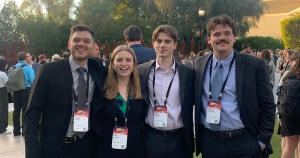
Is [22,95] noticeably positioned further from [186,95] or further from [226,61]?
[226,61]

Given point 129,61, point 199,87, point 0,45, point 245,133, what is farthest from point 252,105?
point 0,45

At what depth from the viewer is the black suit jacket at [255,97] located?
3.38 m

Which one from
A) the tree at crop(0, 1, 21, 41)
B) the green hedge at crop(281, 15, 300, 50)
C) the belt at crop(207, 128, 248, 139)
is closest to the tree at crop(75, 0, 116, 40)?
the tree at crop(0, 1, 21, 41)

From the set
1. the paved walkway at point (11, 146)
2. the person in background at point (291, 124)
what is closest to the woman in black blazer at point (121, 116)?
the person in background at point (291, 124)

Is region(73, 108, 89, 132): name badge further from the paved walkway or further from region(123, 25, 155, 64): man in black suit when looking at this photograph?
the paved walkway

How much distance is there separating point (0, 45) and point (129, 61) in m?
31.9

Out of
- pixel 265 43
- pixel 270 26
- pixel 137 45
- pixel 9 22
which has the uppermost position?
pixel 270 26

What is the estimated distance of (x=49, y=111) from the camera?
10.9ft

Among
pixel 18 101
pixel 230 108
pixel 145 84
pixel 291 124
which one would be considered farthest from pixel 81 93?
pixel 18 101

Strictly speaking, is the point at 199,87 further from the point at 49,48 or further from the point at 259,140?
the point at 49,48

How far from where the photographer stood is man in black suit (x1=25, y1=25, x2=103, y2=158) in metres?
3.24

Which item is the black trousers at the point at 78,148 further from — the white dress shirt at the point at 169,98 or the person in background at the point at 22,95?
the person in background at the point at 22,95

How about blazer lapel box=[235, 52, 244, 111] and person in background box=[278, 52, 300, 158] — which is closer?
blazer lapel box=[235, 52, 244, 111]

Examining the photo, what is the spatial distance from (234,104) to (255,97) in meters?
0.23
